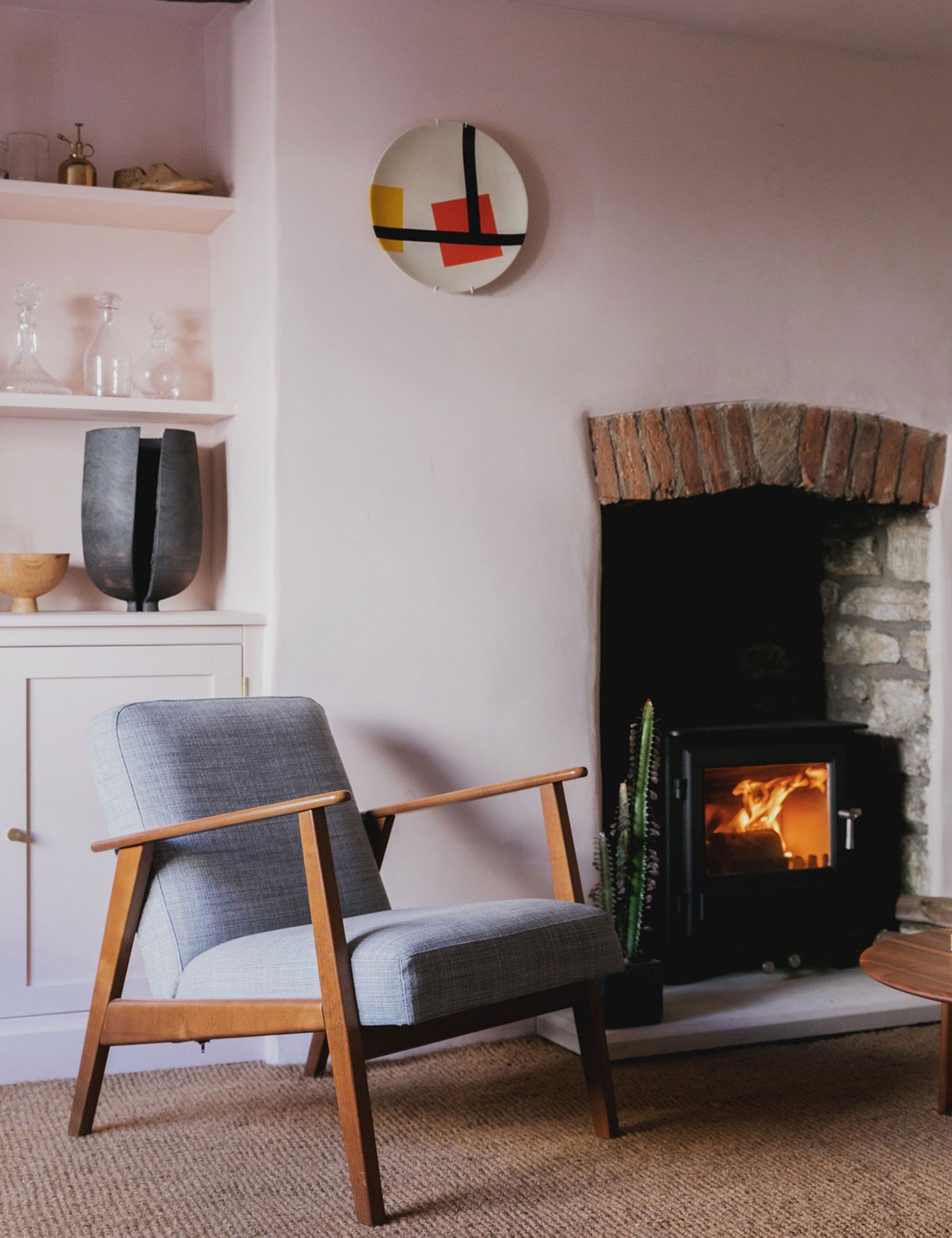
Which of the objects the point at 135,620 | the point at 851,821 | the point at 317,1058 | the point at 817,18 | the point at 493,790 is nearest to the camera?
the point at 493,790

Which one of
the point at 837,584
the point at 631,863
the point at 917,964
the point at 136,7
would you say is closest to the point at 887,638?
the point at 837,584

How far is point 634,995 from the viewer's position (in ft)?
9.77

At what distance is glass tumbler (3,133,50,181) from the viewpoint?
3188 mm

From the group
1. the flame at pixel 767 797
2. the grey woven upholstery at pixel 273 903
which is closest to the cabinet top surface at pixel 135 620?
the grey woven upholstery at pixel 273 903

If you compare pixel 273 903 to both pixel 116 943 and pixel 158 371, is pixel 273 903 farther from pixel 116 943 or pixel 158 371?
pixel 158 371

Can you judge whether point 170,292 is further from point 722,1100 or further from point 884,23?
point 722,1100

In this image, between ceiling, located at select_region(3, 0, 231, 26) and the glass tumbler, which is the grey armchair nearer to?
the glass tumbler

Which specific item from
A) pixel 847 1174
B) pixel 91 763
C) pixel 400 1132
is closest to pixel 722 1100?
pixel 847 1174

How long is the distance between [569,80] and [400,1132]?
2.43 metres

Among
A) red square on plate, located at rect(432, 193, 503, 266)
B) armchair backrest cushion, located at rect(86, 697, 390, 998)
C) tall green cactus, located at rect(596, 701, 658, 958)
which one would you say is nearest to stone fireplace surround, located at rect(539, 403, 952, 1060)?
tall green cactus, located at rect(596, 701, 658, 958)

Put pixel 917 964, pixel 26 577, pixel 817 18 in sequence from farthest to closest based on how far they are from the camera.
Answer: pixel 817 18 < pixel 26 577 < pixel 917 964

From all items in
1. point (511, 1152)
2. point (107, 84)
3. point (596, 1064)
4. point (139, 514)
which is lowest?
point (511, 1152)

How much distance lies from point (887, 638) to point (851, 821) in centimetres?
60

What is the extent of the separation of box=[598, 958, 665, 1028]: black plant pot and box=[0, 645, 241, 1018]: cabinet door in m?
1.04
